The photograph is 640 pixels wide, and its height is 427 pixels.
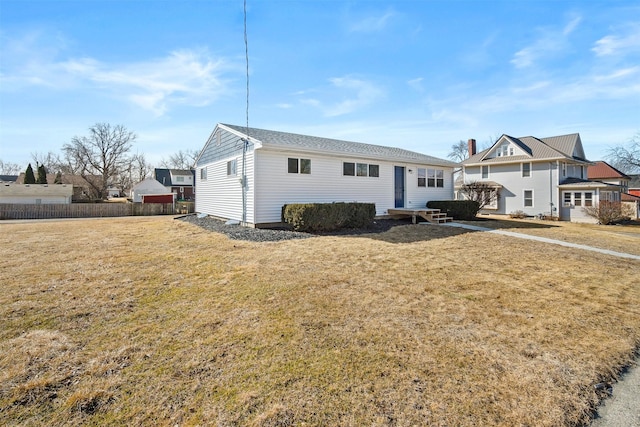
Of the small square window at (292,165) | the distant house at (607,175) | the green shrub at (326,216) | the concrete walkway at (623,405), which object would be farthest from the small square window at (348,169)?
the distant house at (607,175)

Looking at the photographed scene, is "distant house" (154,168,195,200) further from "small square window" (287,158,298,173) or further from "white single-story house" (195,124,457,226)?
"small square window" (287,158,298,173)

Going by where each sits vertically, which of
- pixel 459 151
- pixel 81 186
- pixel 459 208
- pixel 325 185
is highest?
pixel 459 151

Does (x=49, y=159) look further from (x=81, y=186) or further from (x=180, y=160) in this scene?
(x=180, y=160)

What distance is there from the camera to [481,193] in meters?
22.7

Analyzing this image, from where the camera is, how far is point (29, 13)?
7734 mm

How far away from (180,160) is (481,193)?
66.1 m

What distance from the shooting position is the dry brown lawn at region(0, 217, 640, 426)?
221 centimetres

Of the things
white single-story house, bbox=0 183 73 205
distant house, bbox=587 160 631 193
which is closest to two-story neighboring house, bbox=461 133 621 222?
distant house, bbox=587 160 631 193

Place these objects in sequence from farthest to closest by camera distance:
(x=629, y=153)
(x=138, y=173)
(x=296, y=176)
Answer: (x=138, y=173) → (x=629, y=153) → (x=296, y=176)

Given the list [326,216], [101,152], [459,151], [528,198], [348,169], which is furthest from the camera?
[459,151]

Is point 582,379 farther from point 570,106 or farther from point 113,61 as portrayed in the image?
point 570,106

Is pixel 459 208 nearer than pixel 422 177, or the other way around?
pixel 459 208

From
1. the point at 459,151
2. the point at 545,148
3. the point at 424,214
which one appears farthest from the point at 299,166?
the point at 459,151

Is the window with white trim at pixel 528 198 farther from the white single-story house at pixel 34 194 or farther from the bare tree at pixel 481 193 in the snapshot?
the white single-story house at pixel 34 194
